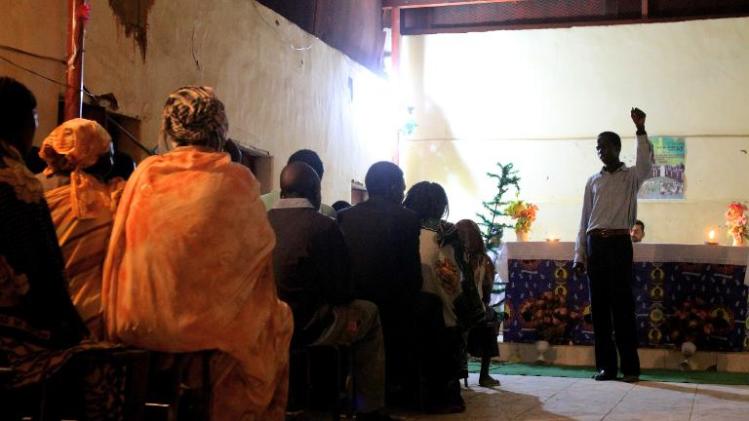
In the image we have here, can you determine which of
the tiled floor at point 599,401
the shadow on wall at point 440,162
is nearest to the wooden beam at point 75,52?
the tiled floor at point 599,401

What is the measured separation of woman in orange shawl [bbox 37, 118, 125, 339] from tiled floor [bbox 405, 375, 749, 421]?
243cm

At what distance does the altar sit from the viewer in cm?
739

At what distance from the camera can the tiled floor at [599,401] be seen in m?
5.04

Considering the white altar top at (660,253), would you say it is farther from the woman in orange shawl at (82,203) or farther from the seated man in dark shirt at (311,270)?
the woman in orange shawl at (82,203)

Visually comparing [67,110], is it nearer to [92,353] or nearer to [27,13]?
[27,13]

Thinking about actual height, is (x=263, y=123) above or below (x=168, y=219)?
above

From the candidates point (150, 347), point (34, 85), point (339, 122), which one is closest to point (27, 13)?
point (34, 85)

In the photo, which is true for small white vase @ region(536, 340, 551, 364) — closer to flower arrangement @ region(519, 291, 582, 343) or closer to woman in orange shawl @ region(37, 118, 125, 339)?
flower arrangement @ region(519, 291, 582, 343)

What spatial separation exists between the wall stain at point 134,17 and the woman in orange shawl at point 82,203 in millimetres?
3329

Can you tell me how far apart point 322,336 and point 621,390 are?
301 centimetres

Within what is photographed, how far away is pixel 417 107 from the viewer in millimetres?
12617

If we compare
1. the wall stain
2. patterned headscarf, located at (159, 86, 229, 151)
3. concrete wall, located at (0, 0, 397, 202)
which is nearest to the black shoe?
concrete wall, located at (0, 0, 397, 202)

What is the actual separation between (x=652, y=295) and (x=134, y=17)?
4.71 m

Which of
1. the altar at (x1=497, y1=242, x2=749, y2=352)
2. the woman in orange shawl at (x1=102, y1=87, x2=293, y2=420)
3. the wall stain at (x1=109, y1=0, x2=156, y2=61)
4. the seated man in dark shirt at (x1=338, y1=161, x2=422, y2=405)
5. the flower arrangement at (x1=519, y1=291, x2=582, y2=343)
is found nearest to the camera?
the woman in orange shawl at (x1=102, y1=87, x2=293, y2=420)
